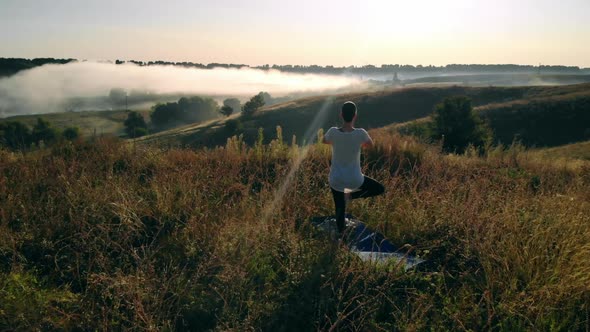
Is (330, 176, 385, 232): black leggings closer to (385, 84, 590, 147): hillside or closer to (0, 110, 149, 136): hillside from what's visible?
(385, 84, 590, 147): hillside

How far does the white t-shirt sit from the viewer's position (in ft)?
17.6

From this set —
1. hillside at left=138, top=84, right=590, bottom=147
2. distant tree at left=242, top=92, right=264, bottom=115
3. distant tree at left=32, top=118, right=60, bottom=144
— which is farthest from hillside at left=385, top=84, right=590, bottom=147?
distant tree at left=32, top=118, right=60, bottom=144

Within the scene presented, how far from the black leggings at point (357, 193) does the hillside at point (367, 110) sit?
61.4 meters

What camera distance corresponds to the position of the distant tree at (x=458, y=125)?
108 feet

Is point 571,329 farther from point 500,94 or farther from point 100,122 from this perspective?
point 100,122

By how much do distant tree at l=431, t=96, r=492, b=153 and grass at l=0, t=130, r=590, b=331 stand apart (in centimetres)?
2903

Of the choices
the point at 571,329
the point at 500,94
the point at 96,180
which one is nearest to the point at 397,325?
the point at 571,329

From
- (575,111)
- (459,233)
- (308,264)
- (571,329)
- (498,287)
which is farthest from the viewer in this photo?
(575,111)

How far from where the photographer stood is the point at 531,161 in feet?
35.3

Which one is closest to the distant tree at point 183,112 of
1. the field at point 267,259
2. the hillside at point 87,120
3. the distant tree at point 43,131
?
the hillside at point 87,120

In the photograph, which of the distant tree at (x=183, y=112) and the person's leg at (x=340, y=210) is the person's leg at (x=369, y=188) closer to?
the person's leg at (x=340, y=210)

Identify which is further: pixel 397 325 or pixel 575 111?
pixel 575 111

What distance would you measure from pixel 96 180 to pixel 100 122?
489 ft

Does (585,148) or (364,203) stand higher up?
(364,203)
